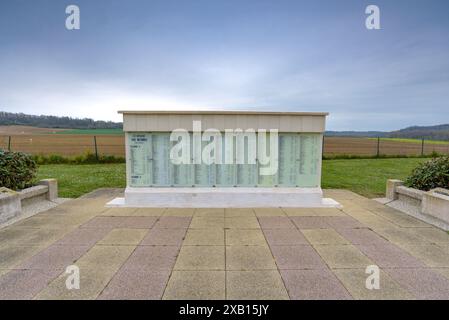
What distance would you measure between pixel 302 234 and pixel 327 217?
129 centimetres

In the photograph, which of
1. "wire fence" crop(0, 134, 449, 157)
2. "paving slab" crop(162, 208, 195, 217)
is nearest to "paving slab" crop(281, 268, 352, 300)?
"paving slab" crop(162, 208, 195, 217)

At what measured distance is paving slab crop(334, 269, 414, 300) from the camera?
2.68 meters

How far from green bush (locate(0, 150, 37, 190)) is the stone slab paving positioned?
4.20 feet

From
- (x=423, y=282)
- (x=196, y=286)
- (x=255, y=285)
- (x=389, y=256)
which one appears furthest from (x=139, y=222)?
(x=423, y=282)

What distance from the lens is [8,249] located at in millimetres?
3754

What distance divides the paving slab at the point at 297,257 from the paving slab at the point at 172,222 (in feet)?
6.34

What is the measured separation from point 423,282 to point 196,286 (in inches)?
110

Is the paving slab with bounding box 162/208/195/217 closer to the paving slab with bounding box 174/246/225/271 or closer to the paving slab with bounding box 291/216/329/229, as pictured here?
the paving slab with bounding box 174/246/225/271

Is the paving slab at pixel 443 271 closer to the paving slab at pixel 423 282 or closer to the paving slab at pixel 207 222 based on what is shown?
the paving slab at pixel 423 282

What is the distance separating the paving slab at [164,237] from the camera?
158 inches

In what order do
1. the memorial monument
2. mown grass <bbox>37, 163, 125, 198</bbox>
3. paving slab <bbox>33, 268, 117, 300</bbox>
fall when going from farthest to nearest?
1. mown grass <bbox>37, 163, 125, 198</bbox>
2. the memorial monument
3. paving slab <bbox>33, 268, 117, 300</bbox>
